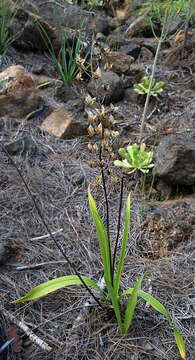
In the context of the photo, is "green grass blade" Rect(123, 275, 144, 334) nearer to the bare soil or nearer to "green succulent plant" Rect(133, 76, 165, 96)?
the bare soil

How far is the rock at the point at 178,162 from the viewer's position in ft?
8.41

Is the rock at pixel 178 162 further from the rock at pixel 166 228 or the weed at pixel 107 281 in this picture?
the weed at pixel 107 281

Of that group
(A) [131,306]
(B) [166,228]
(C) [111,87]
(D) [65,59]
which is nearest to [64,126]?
(C) [111,87]

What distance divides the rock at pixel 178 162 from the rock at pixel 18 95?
50.5 inches

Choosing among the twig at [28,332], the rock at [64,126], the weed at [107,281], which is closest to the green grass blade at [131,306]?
the weed at [107,281]

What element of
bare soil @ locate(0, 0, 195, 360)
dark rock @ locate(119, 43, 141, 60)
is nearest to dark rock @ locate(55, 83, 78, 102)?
bare soil @ locate(0, 0, 195, 360)

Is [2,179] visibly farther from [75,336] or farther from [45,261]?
[75,336]

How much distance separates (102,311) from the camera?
1.79 meters

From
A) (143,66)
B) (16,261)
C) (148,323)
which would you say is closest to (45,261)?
(16,261)

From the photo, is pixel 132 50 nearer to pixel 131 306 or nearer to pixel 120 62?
pixel 120 62

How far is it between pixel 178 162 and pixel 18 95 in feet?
Answer: 4.94

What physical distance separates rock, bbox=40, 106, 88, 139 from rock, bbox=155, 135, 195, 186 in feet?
2.58

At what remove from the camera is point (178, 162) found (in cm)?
257

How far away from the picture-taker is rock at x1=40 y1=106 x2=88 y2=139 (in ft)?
10.2
